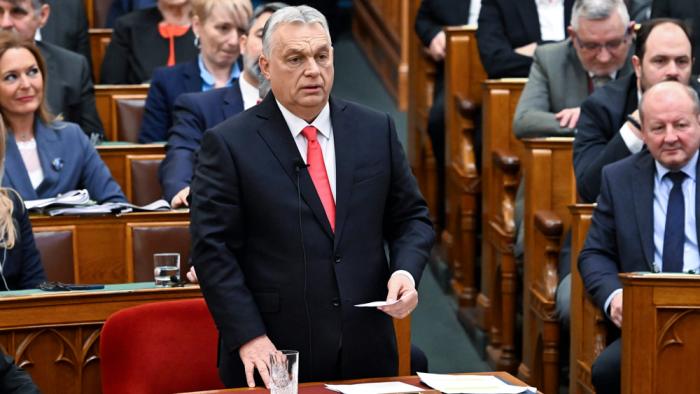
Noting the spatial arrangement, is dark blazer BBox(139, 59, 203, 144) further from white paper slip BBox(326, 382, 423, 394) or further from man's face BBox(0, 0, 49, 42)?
white paper slip BBox(326, 382, 423, 394)

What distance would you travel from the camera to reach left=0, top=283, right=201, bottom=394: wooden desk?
2902 mm

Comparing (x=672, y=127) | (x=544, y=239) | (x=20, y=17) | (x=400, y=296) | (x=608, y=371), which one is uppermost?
(x=20, y=17)

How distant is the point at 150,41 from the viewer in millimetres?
5188

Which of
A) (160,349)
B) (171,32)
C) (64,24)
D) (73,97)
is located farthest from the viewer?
(64,24)

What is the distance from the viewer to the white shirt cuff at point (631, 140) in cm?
360

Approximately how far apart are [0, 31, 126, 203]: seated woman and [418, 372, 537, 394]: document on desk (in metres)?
1.83

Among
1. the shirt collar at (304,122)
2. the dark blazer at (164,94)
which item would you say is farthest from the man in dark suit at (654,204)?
the dark blazer at (164,94)

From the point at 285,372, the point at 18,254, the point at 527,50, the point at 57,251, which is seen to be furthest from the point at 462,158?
the point at 285,372

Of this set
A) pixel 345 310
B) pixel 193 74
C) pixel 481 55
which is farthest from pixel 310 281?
pixel 481 55

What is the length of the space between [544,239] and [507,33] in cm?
123

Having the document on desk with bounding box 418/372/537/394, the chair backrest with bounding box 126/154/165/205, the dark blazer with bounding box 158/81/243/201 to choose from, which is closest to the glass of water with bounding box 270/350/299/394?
the document on desk with bounding box 418/372/537/394

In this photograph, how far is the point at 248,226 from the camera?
7.72 ft

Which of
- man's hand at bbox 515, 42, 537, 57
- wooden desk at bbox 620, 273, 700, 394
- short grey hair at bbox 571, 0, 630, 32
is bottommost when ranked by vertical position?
wooden desk at bbox 620, 273, 700, 394

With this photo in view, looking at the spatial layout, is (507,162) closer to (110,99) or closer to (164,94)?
(164,94)
